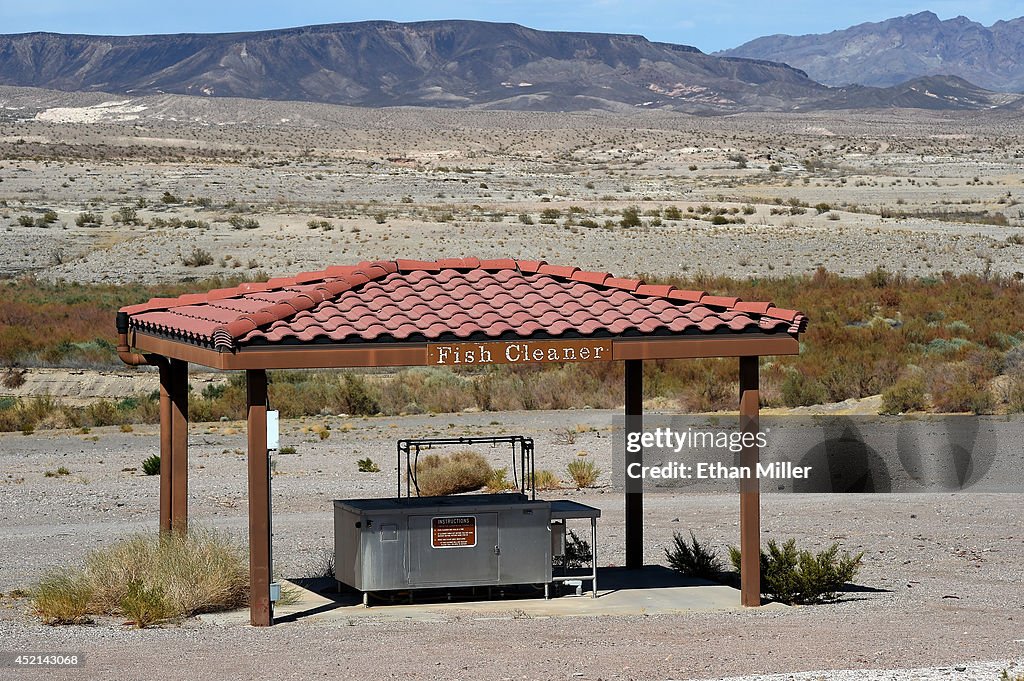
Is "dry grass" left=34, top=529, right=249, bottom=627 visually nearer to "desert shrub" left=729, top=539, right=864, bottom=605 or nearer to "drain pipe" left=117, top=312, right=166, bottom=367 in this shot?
"drain pipe" left=117, top=312, right=166, bottom=367

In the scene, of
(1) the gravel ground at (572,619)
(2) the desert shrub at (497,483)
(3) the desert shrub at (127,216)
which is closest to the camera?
(1) the gravel ground at (572,619)

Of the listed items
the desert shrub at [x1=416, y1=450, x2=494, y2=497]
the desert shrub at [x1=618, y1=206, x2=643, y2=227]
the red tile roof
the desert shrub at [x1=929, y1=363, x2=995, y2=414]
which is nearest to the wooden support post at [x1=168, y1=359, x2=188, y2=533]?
the red tile roof

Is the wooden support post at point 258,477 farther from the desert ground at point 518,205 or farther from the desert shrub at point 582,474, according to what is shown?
the desert ground at point 518,205

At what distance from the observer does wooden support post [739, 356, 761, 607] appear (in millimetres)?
12047

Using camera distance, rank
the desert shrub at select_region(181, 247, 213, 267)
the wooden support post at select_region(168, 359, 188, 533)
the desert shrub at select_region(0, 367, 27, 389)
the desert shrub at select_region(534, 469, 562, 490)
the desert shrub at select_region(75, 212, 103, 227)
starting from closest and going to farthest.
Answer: the wooden support post at select_region(168, 359, 188, 533) → the desert shrub at select_region(534, 469, 562, 490) → the desert shrub at select_region(0, 367, 27, 389) → the desert shrub at select_region(181, 247, 213, 267) → the desert shrub at select_region(75, 212, 103, 227)

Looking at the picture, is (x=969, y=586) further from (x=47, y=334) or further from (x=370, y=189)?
(x=370, y=189)

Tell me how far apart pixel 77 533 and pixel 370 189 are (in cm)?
7047

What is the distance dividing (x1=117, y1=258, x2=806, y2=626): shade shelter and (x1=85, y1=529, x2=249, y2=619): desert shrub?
1.72 ft

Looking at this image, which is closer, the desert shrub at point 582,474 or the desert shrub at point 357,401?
the desert shrub at point 582,474

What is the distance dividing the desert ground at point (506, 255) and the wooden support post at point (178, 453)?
142cm

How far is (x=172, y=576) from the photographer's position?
1195cm

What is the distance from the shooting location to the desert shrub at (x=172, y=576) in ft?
38.9

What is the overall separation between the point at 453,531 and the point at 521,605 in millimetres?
861

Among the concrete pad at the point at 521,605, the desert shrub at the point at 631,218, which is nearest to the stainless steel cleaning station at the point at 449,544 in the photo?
the concrete pad at the point at 521,605
